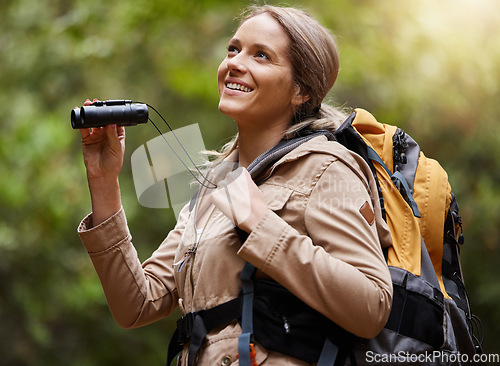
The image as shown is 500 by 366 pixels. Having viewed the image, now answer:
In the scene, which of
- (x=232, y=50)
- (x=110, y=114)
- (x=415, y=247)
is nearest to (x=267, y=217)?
(x=415, y=247)

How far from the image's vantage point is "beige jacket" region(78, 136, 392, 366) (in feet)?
6.29

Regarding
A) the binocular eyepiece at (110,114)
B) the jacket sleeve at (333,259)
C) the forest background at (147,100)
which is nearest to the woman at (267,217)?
the jacket sleeve at (333,259)

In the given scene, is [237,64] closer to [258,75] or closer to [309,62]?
[258,75]

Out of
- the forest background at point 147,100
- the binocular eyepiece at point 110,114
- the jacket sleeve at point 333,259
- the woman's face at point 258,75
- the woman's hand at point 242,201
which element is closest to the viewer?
the jacket sleeve at point 333,259

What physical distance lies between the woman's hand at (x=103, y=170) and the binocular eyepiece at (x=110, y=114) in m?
0.16

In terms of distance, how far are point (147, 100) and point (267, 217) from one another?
6.70m

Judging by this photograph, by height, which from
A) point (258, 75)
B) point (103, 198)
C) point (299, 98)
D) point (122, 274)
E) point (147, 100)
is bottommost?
point (147, 100)

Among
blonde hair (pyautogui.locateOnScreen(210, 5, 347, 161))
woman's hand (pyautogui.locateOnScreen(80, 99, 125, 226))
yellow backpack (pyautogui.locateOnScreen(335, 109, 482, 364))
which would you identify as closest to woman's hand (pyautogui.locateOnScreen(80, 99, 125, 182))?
woman's hand (pyautogui.locateOnScreen(80, 99, 125, 226))

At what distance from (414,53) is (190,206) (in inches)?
168

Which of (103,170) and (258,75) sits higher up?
(258,75)

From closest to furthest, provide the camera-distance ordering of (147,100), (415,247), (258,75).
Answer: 1. (415,247)
2. (258,75)
3. (147,100)

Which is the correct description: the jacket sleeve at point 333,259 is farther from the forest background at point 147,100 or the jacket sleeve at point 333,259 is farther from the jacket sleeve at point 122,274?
the forest background at point 147,100

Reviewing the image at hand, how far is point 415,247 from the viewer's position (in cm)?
221

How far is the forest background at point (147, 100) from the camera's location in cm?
577
